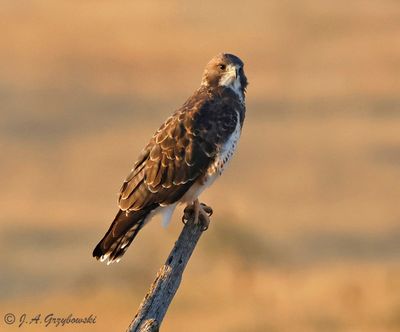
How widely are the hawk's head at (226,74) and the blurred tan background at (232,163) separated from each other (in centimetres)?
431

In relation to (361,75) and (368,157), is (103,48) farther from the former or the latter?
(368,157)

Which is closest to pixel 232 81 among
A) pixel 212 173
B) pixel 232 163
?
pixel 212 173

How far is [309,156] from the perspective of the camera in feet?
75.2

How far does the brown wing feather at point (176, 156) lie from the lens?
956 cm

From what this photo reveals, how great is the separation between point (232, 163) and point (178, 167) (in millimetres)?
11608

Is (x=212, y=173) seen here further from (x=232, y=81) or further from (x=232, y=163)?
(x=232, y=163)

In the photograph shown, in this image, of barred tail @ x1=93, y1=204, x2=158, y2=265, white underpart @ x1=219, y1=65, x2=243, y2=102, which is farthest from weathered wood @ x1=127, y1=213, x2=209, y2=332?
white underpart @ x1=219, y1=65, x2=243, y2=102

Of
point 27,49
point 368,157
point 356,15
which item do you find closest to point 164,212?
point 368,157

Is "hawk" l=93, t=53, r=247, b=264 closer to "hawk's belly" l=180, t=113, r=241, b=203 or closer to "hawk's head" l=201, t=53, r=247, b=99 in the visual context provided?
"hawk's belly" l=180, t=113, r=241, b=203

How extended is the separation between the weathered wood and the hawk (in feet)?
2.01

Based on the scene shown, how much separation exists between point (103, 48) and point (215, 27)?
233cm

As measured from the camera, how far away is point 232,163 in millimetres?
21328

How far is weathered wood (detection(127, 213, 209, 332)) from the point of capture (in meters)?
7.86

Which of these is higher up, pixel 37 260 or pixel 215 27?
pixel 215 27
